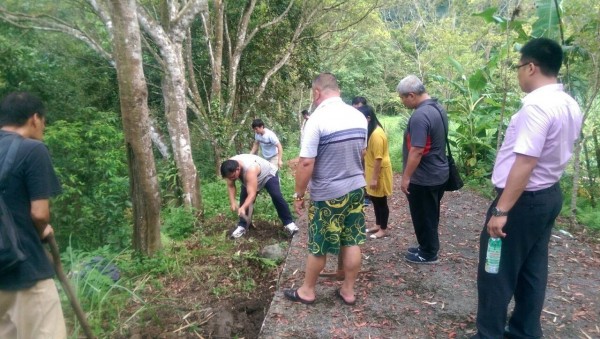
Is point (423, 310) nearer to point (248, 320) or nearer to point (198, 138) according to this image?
point (248, 320)

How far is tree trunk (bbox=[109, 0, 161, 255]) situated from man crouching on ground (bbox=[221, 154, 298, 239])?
0.89 metres

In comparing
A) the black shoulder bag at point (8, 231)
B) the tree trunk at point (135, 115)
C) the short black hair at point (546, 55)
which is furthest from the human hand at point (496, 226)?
the tree trunk at point (135, 115)

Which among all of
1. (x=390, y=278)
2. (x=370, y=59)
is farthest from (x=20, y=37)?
(x=370, y=59)

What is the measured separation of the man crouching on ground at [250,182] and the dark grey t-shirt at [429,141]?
207 cm

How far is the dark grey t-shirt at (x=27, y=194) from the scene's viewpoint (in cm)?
258

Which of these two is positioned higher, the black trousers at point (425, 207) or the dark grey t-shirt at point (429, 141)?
the dark grey t-shirt at point (429, 141)

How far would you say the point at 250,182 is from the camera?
17.3 feet

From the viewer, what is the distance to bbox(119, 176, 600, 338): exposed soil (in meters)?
3.41

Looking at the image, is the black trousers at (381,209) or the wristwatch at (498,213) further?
the black trousers at (381,209)

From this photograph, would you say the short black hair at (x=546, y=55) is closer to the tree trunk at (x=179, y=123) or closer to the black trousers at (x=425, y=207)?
the black trousers at (x=425, y=207)

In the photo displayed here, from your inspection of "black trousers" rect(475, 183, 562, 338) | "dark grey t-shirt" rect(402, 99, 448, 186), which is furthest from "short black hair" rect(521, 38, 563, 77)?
"dark grey t-shirt" rect(402, 99, 448, 186)

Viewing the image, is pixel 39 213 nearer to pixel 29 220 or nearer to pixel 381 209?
pixel 29 220

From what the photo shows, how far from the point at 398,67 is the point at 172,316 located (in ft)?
85.2

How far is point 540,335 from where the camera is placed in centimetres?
299
